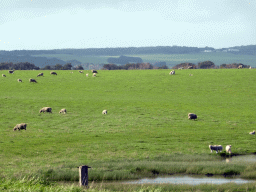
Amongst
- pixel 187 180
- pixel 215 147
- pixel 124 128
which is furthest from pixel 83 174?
pixel 124 128

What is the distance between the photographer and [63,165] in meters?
21.2

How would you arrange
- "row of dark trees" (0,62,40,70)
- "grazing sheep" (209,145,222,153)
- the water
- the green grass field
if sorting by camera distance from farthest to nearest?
"row of dark trees" (0,62,40,70) < "grazing sheep" (209,145,222,153) < the green grass field < the water

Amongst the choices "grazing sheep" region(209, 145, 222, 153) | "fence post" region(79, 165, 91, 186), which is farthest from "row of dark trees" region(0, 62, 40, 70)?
"fence post" region(79, 165, 91, 186)

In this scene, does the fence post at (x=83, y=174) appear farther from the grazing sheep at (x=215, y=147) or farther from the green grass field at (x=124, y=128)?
the grazing sheep at (x=215, y=147)

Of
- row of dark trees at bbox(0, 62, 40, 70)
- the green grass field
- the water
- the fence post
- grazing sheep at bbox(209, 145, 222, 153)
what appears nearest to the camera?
the fence post

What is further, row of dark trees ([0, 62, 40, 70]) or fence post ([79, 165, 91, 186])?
row of dark trees ([0, 62, 40, 70])

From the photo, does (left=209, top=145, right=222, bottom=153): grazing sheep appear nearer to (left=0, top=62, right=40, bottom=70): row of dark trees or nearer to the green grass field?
the green grass field

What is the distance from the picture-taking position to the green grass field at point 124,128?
20.7 m

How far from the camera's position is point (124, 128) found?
110 ft

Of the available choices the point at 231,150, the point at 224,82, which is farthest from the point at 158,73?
the point at 231,150

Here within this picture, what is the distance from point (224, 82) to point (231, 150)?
4545 centimetres

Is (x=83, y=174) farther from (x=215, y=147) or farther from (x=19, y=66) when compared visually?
(x=19, y=66)

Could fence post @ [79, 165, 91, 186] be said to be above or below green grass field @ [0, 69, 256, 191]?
above

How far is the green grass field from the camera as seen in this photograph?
20.7m
